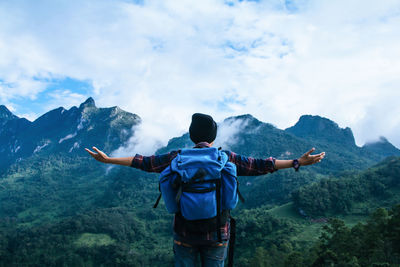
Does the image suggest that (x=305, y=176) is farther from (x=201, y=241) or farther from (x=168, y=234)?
(x=201, y=241)

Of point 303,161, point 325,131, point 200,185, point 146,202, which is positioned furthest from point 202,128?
point 325,131

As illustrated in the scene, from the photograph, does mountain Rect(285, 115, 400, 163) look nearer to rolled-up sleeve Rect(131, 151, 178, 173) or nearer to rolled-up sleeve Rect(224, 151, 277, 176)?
rolled-up sleeve Rect(224, 151, 277, 176)

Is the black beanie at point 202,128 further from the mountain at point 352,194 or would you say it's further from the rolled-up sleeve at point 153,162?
the mountain at point 352,194

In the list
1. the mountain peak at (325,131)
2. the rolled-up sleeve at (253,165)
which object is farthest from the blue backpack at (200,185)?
the mountain peak at (325,131)

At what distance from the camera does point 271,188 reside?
10062cm

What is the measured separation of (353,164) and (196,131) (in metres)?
149

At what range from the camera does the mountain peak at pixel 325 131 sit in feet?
551

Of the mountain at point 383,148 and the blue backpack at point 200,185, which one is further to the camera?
the mountain at point 383,148

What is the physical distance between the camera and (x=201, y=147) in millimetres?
2572

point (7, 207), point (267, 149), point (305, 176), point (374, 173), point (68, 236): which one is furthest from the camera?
point (267, 149)

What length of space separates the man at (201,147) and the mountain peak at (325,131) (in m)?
185

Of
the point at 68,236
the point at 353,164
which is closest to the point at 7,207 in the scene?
the point at 68,236

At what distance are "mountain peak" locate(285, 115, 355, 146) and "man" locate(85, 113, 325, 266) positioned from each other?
184659 millimetres

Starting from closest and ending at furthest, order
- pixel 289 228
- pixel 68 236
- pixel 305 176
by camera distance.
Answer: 1. pixel 289 228
2. pixel 68 236
3. pixel 305 176
